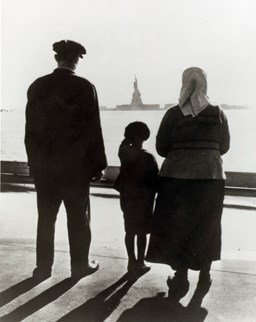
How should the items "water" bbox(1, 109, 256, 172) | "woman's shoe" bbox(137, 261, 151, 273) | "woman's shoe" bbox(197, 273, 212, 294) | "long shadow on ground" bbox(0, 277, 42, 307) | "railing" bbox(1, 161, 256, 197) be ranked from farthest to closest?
1. "water" bbox(1, 109, 256, 172)
2. "railing" bbox(1, 161, 256, 197)
3. "woman's shoe" bbox(137, 261, 151, 273)
4. "woman's shoe" bbox(197, 273, 212, 294)
5. "long shadow on ground" bbox(0, 277, 42, 307)

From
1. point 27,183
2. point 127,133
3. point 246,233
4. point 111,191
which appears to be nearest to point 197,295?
point 127,133

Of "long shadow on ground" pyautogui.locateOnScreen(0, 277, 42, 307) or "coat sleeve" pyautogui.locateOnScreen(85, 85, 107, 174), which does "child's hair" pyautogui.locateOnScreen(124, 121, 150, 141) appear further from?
"long shadow on ground" pyautogui.locateOnScreen(0, 277, 42, 307)

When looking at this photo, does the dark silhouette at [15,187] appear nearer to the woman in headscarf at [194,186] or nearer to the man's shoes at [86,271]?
the man's shoes at [86,271]

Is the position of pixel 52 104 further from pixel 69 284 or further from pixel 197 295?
pixel 197 295

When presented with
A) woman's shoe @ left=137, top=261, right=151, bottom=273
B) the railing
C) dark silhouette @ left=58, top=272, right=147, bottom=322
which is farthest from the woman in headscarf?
the railing

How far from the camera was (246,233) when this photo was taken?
6961 millimetres

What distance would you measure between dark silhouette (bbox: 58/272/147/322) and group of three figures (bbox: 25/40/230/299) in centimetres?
31

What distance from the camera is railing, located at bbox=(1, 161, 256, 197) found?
1125 cm

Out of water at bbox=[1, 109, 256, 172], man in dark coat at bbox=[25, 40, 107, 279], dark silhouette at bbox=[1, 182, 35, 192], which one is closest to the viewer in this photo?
man in dark coat at bbox=[25, 40, 107, 279]

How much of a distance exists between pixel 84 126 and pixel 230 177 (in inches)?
345

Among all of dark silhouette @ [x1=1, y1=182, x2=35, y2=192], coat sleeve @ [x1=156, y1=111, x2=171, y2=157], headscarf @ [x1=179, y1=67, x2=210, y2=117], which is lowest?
dark silhouette @ [x1=1, y1=182, x2=35, y2=192]

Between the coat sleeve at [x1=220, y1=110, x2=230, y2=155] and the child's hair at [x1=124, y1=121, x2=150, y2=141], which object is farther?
the child's hair at [x1=124, y1=121, x2=150, y2=141]

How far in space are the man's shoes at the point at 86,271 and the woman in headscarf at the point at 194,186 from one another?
72 cm

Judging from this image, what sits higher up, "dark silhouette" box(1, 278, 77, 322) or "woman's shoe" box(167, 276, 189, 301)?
"woman's shoe" box(167, 276, 189, 301)
